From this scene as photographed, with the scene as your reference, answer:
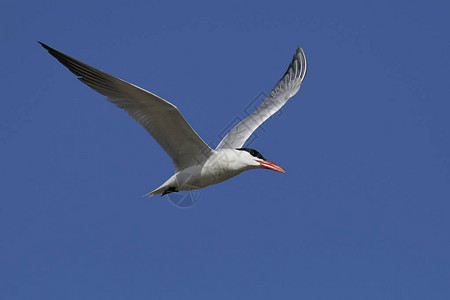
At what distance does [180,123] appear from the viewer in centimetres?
729

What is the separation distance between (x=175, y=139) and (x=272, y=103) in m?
3.15

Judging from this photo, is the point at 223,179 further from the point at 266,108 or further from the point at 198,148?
the point at 266,108

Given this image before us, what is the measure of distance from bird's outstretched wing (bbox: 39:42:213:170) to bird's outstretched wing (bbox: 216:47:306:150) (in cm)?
158

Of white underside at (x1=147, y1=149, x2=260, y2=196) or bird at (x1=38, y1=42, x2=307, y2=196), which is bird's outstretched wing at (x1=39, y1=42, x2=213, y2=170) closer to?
bird at (x1=38, y1=42, x2=307, y2=196)

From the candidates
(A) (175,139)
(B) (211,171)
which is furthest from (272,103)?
(A) (175,139)

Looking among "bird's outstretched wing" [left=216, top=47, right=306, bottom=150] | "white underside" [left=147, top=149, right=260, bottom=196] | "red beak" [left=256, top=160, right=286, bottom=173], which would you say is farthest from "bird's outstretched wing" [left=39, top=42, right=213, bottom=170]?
"bird's outstretched wing" [left=216, top=47, right=306, bottom=150]

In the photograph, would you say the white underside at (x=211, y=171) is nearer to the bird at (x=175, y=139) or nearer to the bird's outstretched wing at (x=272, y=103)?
the bird at (x=175, y=139)

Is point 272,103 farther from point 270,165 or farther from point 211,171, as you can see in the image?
point 211,171

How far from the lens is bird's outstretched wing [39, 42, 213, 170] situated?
686cm

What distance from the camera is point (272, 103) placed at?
10.3m

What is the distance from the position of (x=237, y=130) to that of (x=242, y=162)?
1854 millimetres

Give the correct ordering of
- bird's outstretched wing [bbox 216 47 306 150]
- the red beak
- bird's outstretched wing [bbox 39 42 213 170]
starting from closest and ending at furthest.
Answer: bird's outstretched wing [bbox 39 42 213 170], the red beak, bird's outstretched wing [bbox 216 47 306 150]

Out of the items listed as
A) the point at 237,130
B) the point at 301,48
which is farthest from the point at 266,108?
the point at 301,48

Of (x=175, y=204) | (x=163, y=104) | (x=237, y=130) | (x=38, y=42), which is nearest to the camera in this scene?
(x=38, y=42)
